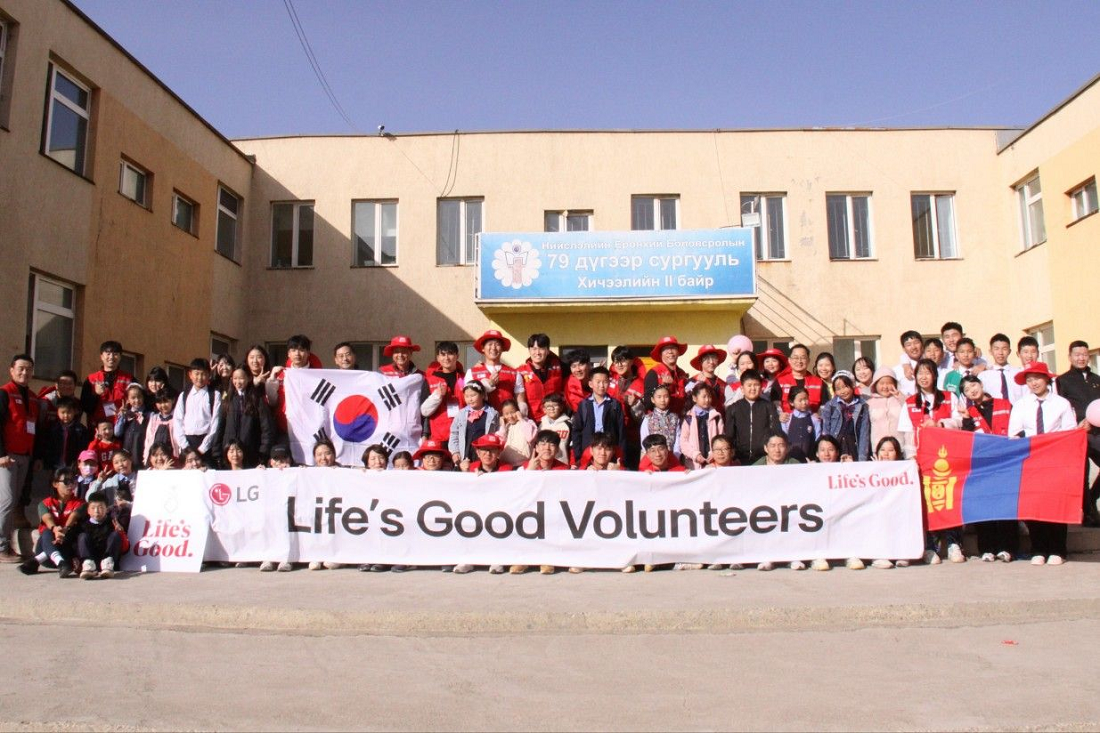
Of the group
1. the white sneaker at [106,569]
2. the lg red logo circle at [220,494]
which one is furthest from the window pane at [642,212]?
the white sneaker at [106,569]

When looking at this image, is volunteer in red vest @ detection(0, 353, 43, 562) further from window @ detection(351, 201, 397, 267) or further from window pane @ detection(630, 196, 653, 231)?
window pane @ detection(630, 196, 653, 231)

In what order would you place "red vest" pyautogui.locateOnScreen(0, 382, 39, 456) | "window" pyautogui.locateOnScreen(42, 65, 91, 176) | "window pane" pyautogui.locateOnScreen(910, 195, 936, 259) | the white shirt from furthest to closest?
"window pane" pyautogui.locateOnScreen(910, 195, 936, 259) → "window" pyautogui.locateOnScreen(42, 65, 91, 176) → "red vest" pyautogui.locateOnScreen(0, 382, 39, 456) → the white shirt

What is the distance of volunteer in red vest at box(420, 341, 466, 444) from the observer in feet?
31.2

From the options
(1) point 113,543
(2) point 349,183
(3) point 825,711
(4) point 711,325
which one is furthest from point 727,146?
(3) point 825,711

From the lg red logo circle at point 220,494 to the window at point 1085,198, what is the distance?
15.3 metres

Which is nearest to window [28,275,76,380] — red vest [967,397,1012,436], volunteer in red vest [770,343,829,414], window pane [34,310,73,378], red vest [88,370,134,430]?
window pane [34,310,73,378]

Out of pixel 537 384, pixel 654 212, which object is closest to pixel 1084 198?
pixel 654 212

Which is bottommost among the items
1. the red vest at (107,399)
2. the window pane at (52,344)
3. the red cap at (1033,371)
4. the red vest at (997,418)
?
the red vest at (997,418)

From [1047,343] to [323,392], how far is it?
48.9 feet

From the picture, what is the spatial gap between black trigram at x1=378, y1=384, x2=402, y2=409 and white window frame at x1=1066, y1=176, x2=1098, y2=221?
43.7 ft

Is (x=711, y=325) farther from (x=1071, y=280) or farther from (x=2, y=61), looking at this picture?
(x=2, y=61)

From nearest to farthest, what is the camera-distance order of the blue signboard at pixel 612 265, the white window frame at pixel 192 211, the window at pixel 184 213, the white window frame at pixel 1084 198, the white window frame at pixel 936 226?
the white window frame at pixel 1084 198
the white window frame at pixel 192 211
the window at pixel 184 213
the blue signboard at pixel 612 265
the white window frame at pixel 936 226

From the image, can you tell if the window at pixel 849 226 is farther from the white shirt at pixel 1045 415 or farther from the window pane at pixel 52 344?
the window pane at pixel 52 344

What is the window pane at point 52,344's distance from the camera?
12.3 metres
